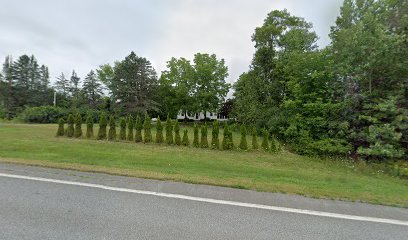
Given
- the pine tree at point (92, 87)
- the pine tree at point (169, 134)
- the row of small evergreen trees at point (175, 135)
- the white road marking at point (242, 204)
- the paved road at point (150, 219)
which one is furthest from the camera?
the pine tree at point (92, 87)

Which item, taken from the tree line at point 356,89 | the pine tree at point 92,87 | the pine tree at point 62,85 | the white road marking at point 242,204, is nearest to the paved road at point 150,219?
the white road marking at point 242,204

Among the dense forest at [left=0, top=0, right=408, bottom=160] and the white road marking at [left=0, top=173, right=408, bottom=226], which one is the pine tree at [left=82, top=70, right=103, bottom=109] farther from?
the white road marking at [left=0, top=173, right=408, bottom=226]

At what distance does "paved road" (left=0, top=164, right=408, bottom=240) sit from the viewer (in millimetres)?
3014

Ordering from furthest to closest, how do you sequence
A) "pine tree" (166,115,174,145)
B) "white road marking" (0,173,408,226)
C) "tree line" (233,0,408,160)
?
"pine tree" (166,115,174,145) < "tree line" (233,0,408,160) < "white road marking" (0,173,408,226)

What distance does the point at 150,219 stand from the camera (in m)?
3.40

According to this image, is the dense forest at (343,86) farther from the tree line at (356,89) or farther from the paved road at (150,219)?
the paved road at (150,219)

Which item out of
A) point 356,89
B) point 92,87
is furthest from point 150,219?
point 92,87

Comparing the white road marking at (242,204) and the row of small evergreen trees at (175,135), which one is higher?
the row of small evergreen trees at (175,135)

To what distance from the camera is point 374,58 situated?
33.8 ft

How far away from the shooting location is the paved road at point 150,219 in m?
3.01

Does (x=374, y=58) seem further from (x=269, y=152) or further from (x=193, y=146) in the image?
(x=193, y=146)

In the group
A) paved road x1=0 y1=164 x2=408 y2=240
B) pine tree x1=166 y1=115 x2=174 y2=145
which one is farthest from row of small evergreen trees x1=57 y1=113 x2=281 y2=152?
paved road x1=0 y1=164 x2=408 y2=240

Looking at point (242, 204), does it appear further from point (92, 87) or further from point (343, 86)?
point (92, 87)

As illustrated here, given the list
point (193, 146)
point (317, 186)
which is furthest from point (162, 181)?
point (193, 146)
